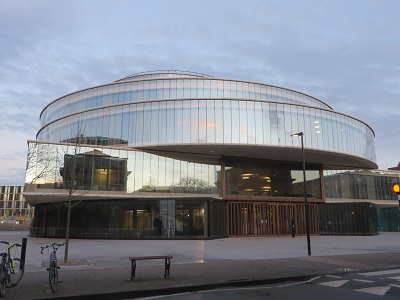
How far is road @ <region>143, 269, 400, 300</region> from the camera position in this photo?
906cm

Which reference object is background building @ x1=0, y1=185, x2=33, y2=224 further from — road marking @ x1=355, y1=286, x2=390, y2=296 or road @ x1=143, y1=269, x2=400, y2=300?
road marking @ x1=355, y1=286, x2=390, y2=296

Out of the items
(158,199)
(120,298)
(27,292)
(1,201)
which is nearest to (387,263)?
(120,298)

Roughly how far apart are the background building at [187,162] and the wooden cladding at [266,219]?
0.12m

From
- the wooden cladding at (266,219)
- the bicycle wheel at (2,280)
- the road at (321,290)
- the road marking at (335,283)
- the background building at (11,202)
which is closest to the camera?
the bicycle wheel at (2,280)

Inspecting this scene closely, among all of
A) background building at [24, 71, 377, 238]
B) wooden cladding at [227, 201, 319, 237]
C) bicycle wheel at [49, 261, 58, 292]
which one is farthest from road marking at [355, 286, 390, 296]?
wooden cladding at [227, 201, 319, 237]

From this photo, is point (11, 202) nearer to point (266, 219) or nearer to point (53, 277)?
point (266, 219)

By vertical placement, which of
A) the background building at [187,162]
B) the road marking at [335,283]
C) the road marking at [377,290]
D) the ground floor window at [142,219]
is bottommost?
the road marking at [335,283]

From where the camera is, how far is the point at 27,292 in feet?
29.8

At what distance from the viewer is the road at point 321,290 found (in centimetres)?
906

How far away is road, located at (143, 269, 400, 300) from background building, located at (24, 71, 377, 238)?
23.0 meters

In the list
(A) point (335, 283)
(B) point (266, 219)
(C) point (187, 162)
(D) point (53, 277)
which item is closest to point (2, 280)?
(D) point (53, 277)

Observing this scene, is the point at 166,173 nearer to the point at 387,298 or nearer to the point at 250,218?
the point at 250,218

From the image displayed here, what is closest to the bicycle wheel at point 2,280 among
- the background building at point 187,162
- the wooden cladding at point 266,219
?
the background building at point 187,162

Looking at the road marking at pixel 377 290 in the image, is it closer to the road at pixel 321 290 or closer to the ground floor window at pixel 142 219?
the road at pixel 321 290
